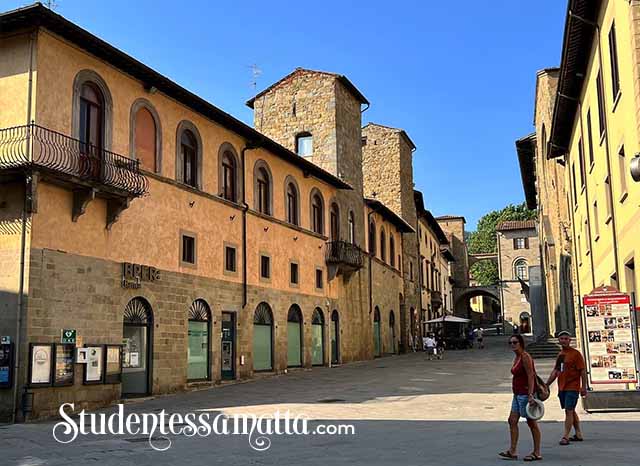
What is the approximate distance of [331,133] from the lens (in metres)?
35.1

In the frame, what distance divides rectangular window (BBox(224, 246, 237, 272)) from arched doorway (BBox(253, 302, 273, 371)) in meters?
2.19

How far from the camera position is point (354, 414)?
1507cm

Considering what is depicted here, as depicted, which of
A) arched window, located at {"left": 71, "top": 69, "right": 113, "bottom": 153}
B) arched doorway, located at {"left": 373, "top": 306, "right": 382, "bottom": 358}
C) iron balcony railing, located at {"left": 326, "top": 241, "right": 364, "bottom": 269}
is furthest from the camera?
arched doorway, located at {"left": 373, "top": 306, "right": 382, "bottom": 358}

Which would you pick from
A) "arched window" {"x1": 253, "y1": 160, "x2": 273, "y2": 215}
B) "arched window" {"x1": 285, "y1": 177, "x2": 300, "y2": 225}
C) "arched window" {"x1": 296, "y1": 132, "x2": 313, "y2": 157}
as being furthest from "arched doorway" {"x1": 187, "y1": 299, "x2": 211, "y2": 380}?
"arched window" {"x1": 296, "y1": 132, "x2": 313, "y2": 157}

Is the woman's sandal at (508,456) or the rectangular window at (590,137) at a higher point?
A: the rectangular window at (590,137)

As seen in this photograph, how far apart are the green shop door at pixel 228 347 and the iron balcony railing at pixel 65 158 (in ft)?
21.8

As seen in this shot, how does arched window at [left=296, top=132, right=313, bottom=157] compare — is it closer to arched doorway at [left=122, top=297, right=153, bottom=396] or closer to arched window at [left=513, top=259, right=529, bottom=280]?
arched doorway at [left=122, top=297, right=153, bottom=396]

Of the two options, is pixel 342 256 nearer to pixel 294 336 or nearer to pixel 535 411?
pixel 294 336

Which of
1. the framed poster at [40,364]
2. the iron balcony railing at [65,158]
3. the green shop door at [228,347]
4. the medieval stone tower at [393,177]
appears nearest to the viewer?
the framed poster at [40,364]

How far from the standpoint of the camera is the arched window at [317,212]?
3183 centimetres

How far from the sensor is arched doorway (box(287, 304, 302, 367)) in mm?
28531

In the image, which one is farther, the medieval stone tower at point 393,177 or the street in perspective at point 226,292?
the medieval stone tower at point 393,177

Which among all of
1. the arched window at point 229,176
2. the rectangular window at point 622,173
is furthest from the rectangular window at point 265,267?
the rectangular window at point 622,173

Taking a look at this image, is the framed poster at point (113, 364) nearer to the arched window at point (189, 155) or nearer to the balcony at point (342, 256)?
the arched window at point (189, 155)
